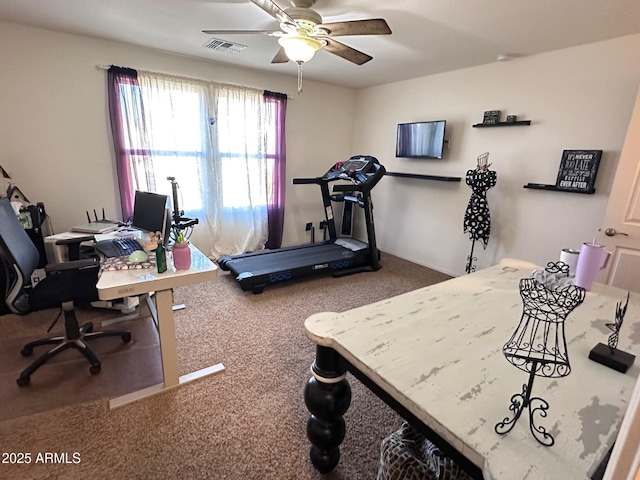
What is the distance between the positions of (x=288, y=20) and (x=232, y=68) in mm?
2226

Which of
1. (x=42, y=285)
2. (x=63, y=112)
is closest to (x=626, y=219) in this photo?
(x=42, y=285)

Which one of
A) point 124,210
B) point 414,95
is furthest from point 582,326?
point 124,210

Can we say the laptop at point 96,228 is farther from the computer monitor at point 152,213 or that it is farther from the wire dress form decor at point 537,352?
the wire dress form decor at point 537,352

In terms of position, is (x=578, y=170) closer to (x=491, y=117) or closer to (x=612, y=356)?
(x=491, y=117)

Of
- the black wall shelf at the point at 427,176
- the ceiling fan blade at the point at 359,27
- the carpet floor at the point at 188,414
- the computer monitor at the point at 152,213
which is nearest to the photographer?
the carpet floor at the point at 188,414

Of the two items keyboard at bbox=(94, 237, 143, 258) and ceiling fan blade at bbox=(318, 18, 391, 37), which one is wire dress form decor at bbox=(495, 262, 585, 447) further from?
keyboard at bbox=(94, 237, 143, 258)

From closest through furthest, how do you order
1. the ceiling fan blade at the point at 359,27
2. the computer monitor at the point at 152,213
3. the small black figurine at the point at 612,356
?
1. the small black figurine at the point at 612,356
2. the ceiling fan blade at the point at 359,27
3. the computer monitor at the point at 152,213

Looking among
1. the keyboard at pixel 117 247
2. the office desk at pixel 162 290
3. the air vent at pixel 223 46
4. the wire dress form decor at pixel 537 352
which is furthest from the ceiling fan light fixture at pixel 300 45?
the wire dress form decor at pixel 537 352

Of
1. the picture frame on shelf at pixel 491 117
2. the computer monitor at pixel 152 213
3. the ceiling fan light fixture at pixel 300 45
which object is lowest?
the computer monitor at pixel 152 213

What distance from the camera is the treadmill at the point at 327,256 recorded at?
3.39m

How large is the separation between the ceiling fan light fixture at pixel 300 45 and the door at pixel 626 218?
235cm

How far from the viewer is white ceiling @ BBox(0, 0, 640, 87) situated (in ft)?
7.02

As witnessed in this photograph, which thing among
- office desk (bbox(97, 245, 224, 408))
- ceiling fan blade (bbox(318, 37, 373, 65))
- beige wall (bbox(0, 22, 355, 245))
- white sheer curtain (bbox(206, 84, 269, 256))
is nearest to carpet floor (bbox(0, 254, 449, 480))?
office desk (bbox(97, 245, 224, 408))

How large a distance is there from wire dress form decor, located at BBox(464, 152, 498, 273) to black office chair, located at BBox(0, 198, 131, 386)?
11.1 feet
